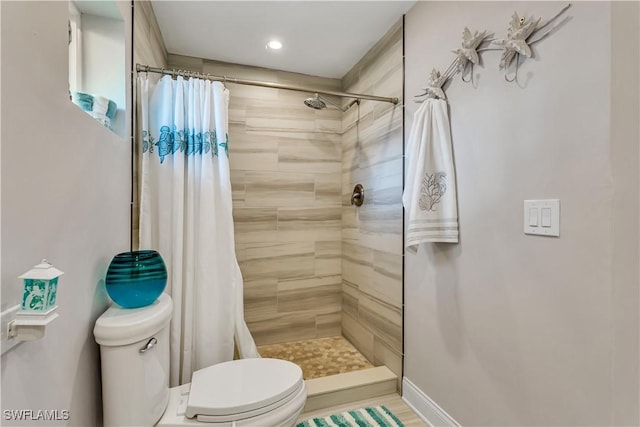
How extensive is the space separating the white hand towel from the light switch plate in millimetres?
339

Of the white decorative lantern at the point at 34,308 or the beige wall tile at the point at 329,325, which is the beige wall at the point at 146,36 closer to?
the white decorative lantern at the point at 34,308

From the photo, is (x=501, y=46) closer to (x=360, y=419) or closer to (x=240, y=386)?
(x=240, y=386)

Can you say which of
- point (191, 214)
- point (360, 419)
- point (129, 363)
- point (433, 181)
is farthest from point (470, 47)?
point (360, 419)

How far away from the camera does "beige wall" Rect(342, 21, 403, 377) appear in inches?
76.8

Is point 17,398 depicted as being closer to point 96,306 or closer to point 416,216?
point 96,306

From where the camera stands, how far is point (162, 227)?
162 cm

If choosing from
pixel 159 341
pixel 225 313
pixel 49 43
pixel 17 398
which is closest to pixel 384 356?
pixel 225 313

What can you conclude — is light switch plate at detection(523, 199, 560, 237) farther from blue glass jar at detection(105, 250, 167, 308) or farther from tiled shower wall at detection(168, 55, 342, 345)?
tiled shower wall at detection(168, 55, 342, 345)

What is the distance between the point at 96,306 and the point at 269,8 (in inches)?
70.5

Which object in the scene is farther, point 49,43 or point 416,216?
point 416,216

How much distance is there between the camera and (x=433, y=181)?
148 centimetres

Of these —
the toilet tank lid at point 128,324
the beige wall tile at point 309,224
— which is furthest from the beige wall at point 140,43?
the beige wall tile at point 309,224

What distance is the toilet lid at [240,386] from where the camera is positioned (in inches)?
46.6

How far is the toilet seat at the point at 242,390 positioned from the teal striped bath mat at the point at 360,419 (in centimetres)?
48
